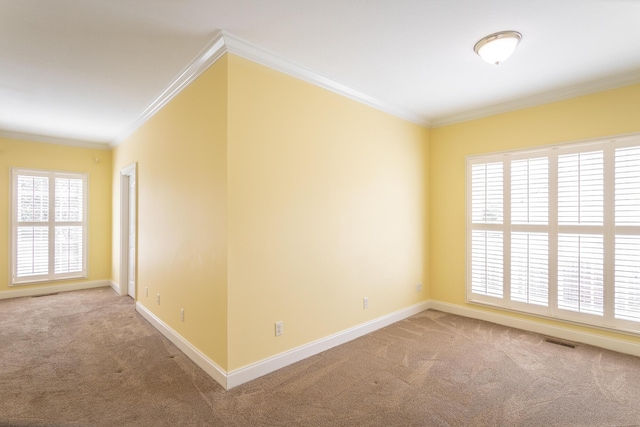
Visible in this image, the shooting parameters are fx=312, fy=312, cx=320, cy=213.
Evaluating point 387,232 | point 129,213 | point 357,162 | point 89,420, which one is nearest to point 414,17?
point 357,162

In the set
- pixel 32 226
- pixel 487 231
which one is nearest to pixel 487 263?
pixel 487 231

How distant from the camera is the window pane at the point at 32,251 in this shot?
16.8 ft

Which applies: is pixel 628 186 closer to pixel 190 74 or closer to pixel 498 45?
pixel 498 45

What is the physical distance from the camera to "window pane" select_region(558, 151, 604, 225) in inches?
126

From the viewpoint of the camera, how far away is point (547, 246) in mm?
3531

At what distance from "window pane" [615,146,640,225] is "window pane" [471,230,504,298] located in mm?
1141

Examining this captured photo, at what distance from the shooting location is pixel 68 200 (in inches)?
218

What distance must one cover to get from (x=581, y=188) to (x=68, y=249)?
25.1ft

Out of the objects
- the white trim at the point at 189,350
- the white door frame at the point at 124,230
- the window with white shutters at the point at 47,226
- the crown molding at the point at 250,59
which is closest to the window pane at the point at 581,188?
the crown molding at the point at 250,59

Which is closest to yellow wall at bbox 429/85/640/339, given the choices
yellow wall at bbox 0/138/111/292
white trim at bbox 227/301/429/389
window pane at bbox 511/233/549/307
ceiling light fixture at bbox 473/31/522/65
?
window pane at bbox 511/233/549/307

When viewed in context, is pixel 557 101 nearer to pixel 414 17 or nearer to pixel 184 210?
pixel 414 17

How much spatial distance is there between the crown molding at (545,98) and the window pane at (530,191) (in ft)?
2.19

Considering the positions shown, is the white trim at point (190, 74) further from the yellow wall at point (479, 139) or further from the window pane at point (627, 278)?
the window pane at point (627, 278)

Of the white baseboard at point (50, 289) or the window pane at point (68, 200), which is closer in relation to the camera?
the white baseboard at point (50, 289)
